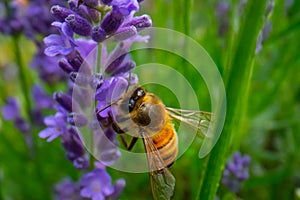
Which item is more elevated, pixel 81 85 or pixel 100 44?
pixel 100 44

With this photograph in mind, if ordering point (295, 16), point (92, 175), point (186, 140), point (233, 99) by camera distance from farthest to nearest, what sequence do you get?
1. point (295, 16)
2. point (186, 140)
3. point (92, 175)
4. point (233, 99)

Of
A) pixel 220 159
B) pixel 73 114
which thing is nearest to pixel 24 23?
pixel 73 114

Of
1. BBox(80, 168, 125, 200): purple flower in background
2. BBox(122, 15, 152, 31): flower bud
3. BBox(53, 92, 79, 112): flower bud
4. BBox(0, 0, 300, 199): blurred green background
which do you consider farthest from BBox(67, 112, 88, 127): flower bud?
BBox(0, 0, 300, 199): blurred green background

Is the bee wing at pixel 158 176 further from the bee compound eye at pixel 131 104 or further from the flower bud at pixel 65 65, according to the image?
the flower bud at pixel 65 65

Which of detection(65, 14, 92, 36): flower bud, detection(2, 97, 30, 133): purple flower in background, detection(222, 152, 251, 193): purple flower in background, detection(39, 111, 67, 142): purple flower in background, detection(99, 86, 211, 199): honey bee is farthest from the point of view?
detection(2, 97, 30, 133): purple flower in background

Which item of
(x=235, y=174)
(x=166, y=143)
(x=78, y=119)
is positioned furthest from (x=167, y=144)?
(x=235, y=174)

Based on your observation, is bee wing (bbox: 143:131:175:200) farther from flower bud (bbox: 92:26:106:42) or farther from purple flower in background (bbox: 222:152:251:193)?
purple flower in background (bbox: 222:152:251:193)

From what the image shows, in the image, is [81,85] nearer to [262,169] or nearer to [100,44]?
[100,44]
